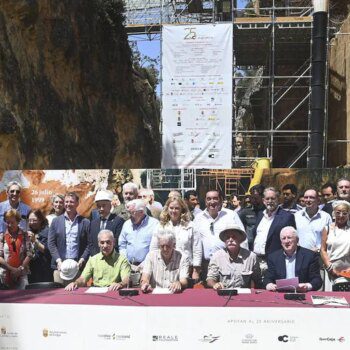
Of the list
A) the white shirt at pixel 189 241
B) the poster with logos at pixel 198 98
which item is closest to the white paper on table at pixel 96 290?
the white shirt at pixel 189 241

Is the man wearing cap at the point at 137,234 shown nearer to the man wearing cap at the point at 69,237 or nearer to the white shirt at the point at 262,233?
the man wearing cap at the point at 69,237

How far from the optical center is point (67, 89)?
18359 mm

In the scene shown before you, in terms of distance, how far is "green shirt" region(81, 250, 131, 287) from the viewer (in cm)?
540

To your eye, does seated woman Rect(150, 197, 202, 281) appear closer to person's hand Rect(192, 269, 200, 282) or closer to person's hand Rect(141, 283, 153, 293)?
person's hand Rect(192, 269, 200, 282)

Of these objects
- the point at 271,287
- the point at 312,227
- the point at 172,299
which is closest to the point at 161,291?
the point at 172,299

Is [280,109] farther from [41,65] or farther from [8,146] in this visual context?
[8,146]

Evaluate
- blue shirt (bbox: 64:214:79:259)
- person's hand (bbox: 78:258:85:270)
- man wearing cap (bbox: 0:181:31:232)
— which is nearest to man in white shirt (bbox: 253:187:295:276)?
person's hand (bbox: 78:258:85:270)

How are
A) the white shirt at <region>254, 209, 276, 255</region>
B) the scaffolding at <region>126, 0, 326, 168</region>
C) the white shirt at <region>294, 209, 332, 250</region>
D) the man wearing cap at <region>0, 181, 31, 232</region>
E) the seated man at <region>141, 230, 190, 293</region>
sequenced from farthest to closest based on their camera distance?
the scaffolding at <region>126, 0, 326, 168</region> → the man wearing cap at <region>0, 181, 31, 232</region> → the white shirt at <region>294, 209, 332, 250</region> → the white shirt at <region>254, 209, 276, 255</region> → the seated man at <region>141, 230, 190, 293</region>

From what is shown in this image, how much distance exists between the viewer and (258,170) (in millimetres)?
9148

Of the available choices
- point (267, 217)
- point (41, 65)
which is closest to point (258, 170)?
point (267, 217)

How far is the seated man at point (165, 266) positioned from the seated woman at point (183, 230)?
2.05 feet

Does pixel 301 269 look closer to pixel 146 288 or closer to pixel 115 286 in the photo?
pixel 146 288

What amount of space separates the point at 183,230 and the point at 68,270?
4.38 ft

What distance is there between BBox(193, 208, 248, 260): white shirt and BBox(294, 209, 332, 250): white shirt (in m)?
0.81
